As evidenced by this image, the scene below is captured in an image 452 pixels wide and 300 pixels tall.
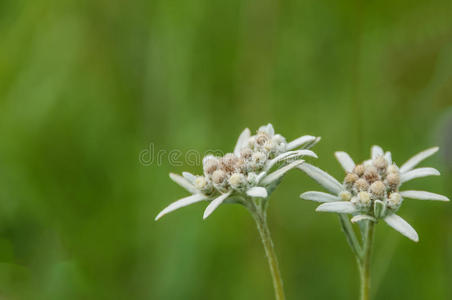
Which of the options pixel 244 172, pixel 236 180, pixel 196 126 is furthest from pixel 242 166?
pixel 196 126

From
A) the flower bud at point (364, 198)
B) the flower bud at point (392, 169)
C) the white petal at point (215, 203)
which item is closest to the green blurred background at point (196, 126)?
the flower bud at point (392, 169)

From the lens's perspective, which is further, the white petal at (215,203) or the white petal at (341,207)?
the white petal at (341,207)

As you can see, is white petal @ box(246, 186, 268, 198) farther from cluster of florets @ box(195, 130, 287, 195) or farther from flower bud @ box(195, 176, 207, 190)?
flower bud @ box(195, 176, 207, 190)

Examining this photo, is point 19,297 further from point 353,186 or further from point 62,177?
point 353,186

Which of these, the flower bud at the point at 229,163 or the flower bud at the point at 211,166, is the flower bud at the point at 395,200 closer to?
the flower bud at the point at 229,163

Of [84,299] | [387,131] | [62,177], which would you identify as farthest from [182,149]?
[387,131]

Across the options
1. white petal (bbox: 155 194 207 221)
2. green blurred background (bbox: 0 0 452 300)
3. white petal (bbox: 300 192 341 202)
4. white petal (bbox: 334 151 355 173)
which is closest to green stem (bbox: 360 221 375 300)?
white petal (bbox: 300 192 341 202)

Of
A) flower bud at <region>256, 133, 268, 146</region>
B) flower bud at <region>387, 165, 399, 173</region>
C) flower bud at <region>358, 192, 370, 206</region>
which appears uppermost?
flower bud at <region>256, 133, 268, 146</region>

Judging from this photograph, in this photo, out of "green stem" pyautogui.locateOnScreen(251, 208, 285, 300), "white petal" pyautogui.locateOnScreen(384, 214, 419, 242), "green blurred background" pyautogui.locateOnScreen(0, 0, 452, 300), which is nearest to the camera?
"white petal" pyautogui.locateOnScreen(384, 214, 419, 242)
